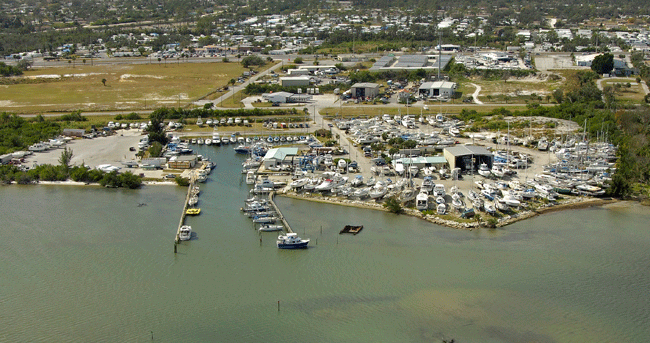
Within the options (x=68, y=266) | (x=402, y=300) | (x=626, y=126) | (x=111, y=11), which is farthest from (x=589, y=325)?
(x=111, y=11)

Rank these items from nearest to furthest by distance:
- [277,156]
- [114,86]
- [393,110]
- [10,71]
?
[277,156] → [393,110] → [114,86] → [10,71]

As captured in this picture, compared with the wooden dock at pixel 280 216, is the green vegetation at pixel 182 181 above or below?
above

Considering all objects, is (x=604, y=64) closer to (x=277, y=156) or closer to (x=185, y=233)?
(x=277, y=156)

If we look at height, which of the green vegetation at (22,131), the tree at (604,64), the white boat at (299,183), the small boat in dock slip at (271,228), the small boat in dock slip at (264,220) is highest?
the tree at (604,64)

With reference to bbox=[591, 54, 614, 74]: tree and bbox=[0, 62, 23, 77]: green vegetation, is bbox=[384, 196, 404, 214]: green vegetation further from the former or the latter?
bbox=[0, 62, 23, 77]: green vegetation

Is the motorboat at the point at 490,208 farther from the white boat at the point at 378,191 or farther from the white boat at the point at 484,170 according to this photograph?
the white boat at the point at 378,191

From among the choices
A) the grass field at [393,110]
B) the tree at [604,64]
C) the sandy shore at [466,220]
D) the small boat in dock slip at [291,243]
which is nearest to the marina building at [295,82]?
the grass field at [393,110]

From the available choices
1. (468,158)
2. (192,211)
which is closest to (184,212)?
(192,211)
